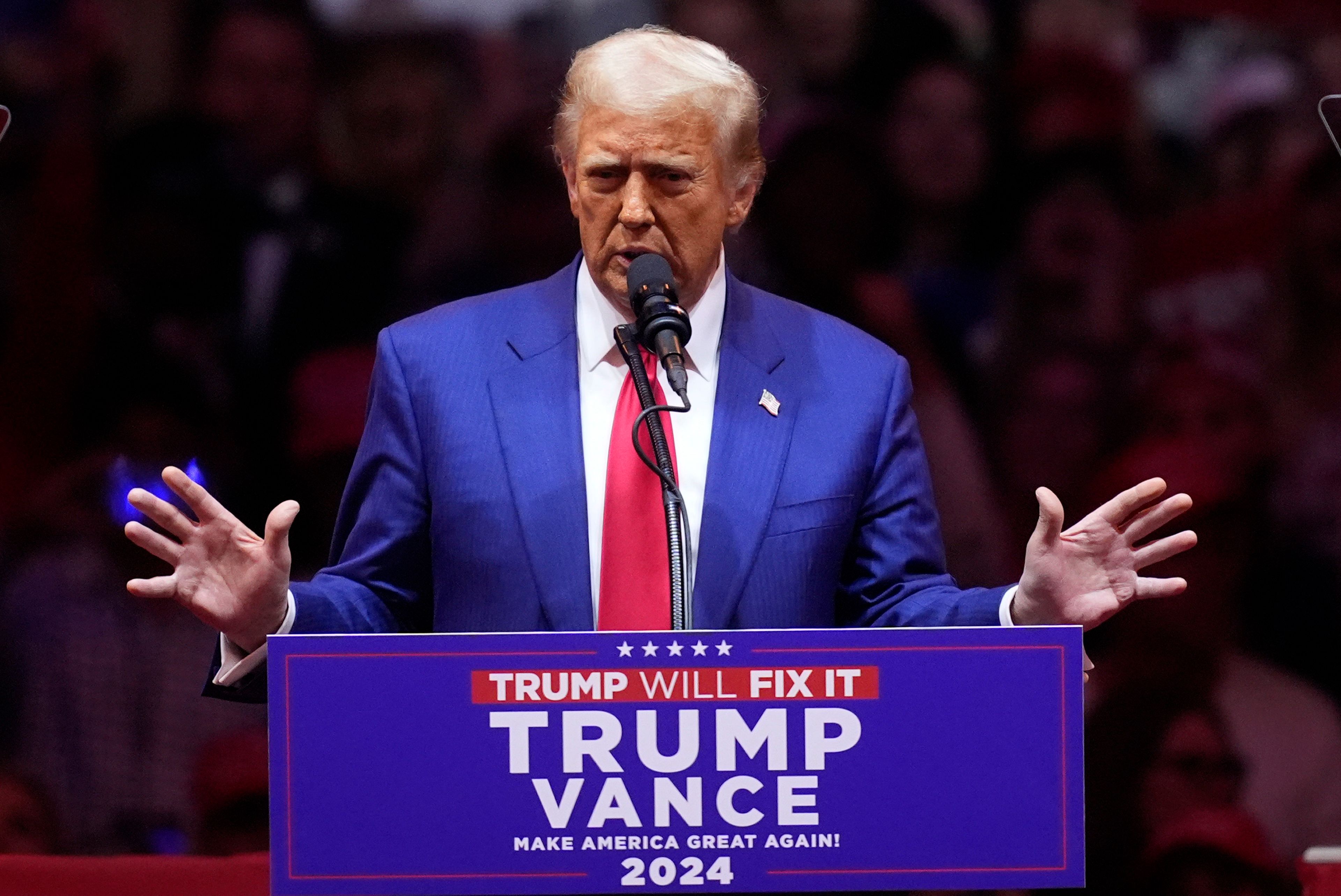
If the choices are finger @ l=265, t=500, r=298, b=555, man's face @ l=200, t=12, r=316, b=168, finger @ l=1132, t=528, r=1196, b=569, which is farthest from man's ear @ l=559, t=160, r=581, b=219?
man's face @ l=200, t=12, r=316, b=168

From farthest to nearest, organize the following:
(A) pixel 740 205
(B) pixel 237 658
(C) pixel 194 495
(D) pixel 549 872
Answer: (A) pixel 740 205, (B) pixel 237 658, (C) pixel 194 495, (D) pixel 549 872

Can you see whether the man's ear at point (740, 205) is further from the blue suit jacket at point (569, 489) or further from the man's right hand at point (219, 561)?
the man's right hand at point (219, 561)

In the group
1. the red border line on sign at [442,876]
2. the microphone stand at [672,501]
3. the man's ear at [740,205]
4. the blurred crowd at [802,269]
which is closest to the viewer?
the red border line on sign at [442,876]

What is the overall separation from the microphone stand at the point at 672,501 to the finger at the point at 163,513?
0.45 metres

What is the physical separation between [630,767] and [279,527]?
43 centimetres

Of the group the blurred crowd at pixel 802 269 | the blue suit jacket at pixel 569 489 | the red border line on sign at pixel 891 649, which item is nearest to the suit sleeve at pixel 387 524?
the blue suit jacket at pixel 569 489

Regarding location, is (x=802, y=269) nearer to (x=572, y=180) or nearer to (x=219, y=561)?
(x=572, y=180)

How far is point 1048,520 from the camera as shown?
1633mm

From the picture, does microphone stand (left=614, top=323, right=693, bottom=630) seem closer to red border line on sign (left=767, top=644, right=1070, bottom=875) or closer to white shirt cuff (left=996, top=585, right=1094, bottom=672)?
red border line on sign (left=767, top=644, right=1070, bottom=875)

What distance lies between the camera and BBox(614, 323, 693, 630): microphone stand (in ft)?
5.02

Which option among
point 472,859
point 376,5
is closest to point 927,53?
point 376,5

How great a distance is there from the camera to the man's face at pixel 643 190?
1897 mm

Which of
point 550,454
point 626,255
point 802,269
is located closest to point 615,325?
point 626,255

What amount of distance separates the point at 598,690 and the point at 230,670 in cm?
47
